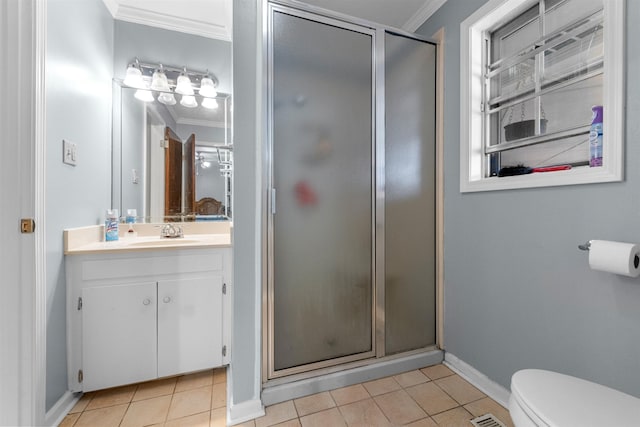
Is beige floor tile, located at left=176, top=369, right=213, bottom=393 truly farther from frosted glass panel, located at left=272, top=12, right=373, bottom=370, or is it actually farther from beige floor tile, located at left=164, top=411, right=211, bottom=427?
frosted glass panel, located at left=272, top=12, right=373, bottom=370

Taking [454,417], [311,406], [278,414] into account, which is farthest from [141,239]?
[454,417]

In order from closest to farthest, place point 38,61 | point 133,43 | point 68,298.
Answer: point 38,61, point 68,298, point 133,43

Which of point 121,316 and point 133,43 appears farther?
point 133,43

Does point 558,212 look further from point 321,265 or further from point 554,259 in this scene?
point 321,265

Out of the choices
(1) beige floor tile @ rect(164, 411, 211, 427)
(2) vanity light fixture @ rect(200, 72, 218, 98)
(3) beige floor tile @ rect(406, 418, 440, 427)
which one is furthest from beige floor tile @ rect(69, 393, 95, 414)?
(2) vanity light fixture @ rect(200, 72, 218, 98)

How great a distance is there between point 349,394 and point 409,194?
1.25 meters

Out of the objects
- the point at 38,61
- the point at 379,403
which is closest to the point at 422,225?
the point at 379,403

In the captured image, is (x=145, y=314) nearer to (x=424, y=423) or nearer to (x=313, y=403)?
(x=313, y=403)

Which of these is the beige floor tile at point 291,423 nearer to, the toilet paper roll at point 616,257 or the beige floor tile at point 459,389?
the beige floor tile at point 459,389

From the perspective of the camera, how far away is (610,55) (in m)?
1.03

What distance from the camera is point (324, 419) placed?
1338 millimetres

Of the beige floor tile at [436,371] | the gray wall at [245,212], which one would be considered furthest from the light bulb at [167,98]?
the beige floor tile at [436,371]

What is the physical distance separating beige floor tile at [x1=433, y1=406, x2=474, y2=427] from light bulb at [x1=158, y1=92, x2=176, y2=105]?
2611 millimetres

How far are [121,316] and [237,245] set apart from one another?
2.63 ft
